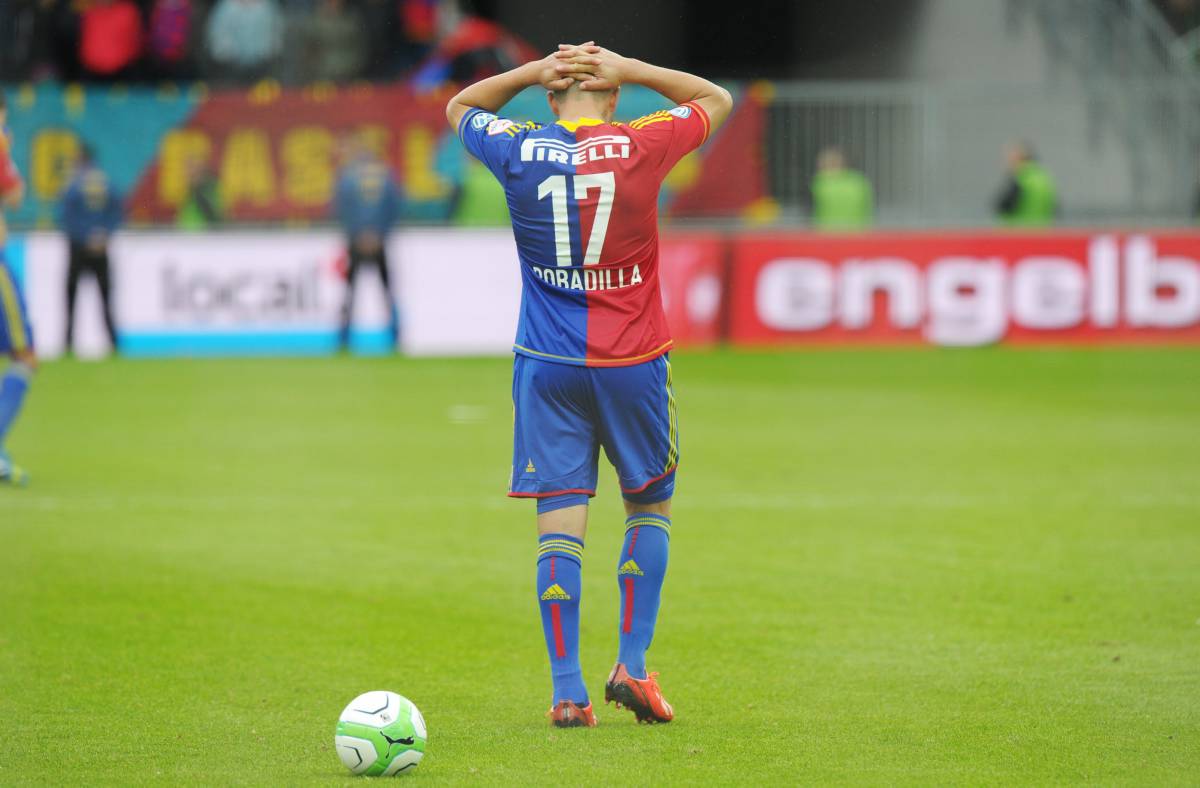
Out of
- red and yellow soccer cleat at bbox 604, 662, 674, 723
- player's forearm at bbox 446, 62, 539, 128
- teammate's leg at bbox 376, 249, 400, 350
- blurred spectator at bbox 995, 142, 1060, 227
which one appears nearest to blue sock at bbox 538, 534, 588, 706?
red and yellow soccer cleat at bbox 604, 662, 674, 723

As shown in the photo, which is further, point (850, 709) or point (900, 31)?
point (900, 31)

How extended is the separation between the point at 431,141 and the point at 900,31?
265 inches

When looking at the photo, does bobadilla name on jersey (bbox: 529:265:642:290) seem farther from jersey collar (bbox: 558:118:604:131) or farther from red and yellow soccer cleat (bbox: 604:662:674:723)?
red and yellow soccer cleat (bbox: 604:662:674:723)

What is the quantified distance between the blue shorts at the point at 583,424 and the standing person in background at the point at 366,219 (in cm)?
1451

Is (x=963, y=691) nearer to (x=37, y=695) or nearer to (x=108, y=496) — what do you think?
(x=37, y=695)

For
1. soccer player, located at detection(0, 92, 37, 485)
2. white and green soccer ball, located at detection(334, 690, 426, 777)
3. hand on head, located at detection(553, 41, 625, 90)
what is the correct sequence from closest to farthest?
white and green soccer ball, located at detection(334, 690, 426, 777) < hand on head, located at detection(553, 41, 625, 90) < soccer player, located at detection(0, 92, 37, 485)

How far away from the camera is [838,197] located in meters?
21.3

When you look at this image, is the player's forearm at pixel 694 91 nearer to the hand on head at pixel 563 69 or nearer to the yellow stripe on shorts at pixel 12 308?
the hand on head at pixel 563 69

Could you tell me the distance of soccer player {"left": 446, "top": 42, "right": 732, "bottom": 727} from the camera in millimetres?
5277

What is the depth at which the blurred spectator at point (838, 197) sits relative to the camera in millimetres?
21328

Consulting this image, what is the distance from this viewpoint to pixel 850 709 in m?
5.49

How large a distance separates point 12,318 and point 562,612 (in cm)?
614

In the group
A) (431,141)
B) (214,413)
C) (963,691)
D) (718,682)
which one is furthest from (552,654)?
(431,141)

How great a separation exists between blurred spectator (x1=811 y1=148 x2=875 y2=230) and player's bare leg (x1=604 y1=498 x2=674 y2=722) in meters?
16.0
